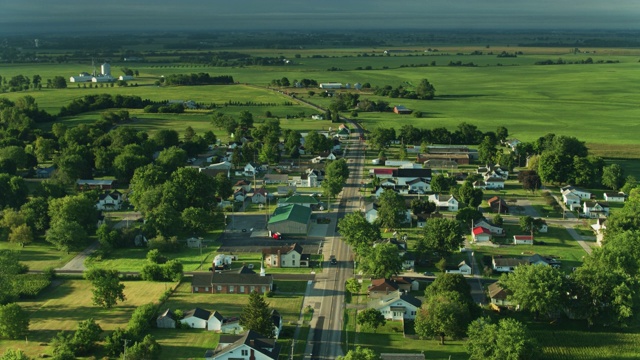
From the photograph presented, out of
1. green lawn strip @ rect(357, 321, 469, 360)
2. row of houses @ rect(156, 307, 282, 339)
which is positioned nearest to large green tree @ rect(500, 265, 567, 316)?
green lawn strip @ rect(357, 321, 469, 360)

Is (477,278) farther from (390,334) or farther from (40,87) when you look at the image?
(40,87)

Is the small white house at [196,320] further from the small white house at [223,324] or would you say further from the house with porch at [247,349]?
the house with porch at [247,349]

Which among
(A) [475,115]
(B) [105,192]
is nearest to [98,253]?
(B) [105,192]

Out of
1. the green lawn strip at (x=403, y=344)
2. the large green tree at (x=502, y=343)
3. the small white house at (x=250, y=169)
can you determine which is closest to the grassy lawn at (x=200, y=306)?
the green lawn strip at (x=403, y=344)

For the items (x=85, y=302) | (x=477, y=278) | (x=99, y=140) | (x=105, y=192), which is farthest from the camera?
(x=99, y=140)

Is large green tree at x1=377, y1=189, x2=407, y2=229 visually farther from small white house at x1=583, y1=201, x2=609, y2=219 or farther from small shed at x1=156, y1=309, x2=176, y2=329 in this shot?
small shed at x1=156, y1=309, x2=176, y2=329
